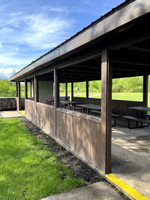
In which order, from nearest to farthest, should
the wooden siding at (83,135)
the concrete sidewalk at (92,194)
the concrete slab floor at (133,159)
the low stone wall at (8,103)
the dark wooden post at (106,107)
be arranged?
the concrete sidewalk at (92,194) → the concrete slab floor at (133,159) → the dark wooden post at (106,107) → the wooden siding at (83,135) → the low stone wall at (8,103)

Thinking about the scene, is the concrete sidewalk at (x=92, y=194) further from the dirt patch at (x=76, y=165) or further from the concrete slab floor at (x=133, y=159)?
the concrete slab floor at (x=133, y=159)

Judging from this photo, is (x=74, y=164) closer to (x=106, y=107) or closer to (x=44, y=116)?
(x=106, y=107)

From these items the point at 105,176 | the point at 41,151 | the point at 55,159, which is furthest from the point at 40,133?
the point at 105,176

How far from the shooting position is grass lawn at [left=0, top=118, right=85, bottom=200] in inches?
91.0

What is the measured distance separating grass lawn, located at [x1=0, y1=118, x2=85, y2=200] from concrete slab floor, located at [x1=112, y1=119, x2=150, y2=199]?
0.87m

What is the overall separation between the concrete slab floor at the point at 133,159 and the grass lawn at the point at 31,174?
2.84ft

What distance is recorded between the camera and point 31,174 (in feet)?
9.15

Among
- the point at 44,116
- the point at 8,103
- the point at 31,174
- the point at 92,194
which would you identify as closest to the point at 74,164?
the point at 31,174

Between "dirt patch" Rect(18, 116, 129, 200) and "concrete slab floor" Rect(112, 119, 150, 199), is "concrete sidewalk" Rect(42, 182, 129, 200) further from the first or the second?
"concrete slab floor" Rect(112, 119, 150, 199)

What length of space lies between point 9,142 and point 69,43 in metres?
3.33

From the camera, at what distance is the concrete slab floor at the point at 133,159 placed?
8.21ft

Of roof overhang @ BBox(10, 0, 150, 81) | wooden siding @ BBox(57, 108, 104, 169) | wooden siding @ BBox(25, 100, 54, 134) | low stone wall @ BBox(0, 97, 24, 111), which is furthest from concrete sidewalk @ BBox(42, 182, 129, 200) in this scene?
low stone wall @ BBox(0, 97, 24, 111)

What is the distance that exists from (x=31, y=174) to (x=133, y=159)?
2.22 m

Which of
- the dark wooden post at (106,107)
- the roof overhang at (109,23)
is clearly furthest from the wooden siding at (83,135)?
the roof overhang at (109,23)
